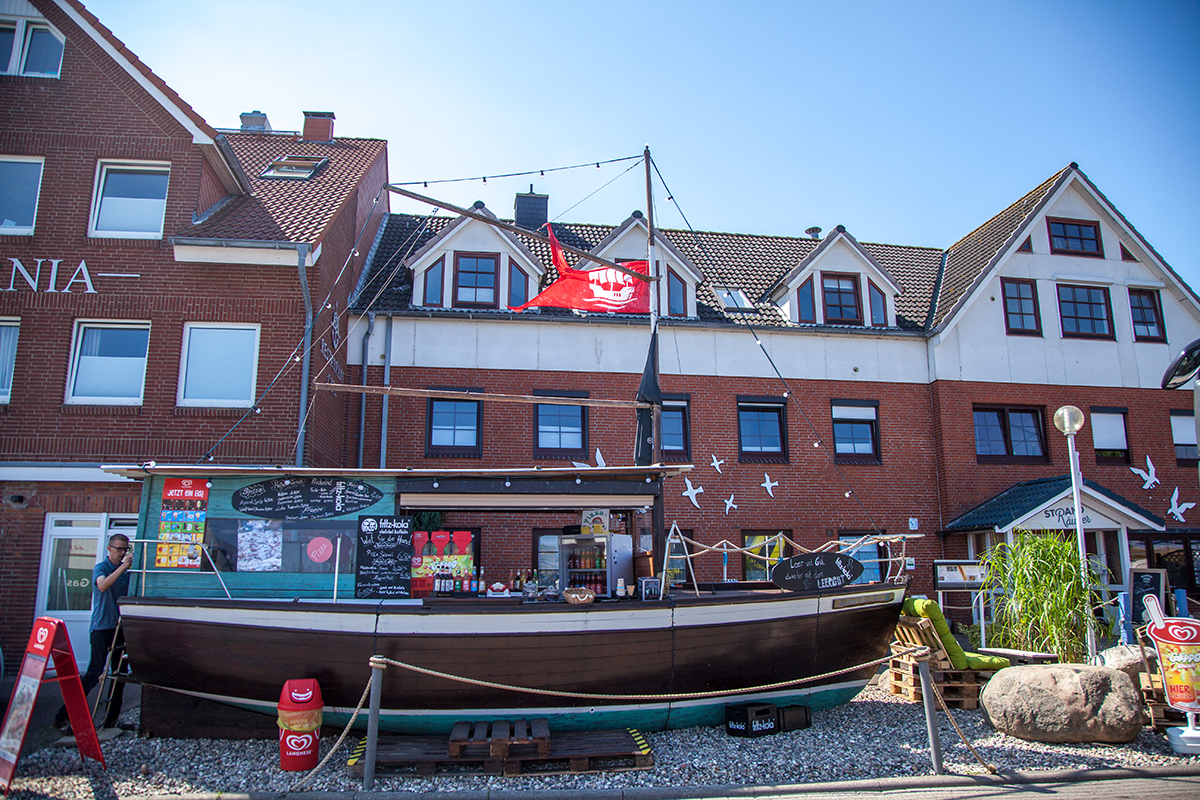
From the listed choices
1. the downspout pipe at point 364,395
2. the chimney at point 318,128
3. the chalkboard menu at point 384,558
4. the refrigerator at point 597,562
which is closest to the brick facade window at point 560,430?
the downspout pipe at point 364,395

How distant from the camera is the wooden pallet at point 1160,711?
336 inches

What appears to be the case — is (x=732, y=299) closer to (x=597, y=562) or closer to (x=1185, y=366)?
(x=597, y=562)

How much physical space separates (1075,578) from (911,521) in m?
6.46

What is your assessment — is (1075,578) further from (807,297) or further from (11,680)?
(11,680)

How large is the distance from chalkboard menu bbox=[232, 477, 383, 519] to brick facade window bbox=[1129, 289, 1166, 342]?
18.7 meters

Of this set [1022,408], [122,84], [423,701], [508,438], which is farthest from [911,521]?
[122,84]

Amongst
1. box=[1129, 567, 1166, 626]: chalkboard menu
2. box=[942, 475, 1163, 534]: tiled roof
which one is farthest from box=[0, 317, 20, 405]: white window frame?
box=[1129, 567, 1166, 626]: chalkboard menu

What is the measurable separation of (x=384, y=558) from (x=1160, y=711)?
29.7 ft

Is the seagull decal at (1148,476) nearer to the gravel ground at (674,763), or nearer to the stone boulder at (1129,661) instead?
the stone boulder at (1129,661)

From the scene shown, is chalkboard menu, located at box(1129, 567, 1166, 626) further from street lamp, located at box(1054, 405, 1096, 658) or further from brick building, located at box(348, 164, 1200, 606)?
street lamp, located at box(1054, 405, 1096, 658)

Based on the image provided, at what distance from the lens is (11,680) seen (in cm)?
1091

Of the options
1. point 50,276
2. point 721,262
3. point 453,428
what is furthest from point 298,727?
point 721,262

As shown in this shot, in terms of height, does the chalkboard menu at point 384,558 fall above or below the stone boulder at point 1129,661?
above

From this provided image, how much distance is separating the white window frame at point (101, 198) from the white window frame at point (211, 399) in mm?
1897
